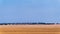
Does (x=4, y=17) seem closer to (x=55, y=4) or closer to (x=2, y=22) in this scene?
(x=2, y=22)

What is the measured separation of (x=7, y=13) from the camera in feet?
2.54

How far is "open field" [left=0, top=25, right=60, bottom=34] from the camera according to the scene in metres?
0.71

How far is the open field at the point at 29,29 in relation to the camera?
2.34 ft

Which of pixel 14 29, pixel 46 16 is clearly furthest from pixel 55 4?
pixel 14 29

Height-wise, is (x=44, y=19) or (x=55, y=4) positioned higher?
(x=55, y=4)

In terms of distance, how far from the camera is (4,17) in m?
0.77

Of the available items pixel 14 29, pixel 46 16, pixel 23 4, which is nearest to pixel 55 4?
pixel 46 16

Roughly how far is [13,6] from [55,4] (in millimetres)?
314

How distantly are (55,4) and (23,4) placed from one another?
9.3 inches

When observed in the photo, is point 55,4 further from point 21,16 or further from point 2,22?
point 2,22

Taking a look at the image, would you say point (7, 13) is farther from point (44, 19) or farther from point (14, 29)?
point (44, 19)

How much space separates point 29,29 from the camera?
721 millimetres

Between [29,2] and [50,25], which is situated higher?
[29,2]

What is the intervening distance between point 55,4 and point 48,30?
200mm
